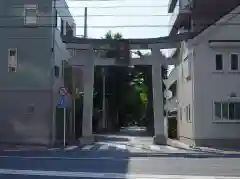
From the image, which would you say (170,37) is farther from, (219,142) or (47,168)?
(47,168)

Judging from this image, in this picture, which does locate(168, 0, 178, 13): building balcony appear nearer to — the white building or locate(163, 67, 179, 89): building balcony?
locate(163, 67, 179, 89): building balcony

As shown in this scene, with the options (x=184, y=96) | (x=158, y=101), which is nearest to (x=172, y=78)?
(x=184, y=96)

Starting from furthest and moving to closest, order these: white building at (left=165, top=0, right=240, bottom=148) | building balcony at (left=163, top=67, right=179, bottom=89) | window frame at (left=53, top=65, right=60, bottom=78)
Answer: building balcony at (left=163, top=67, right=179, bottom=89)
window frame at (left=53, top=65, right=60, bottom=78)
white building at (left=165, top=0, right=240, bottom=148)

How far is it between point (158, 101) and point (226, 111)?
17.0 feet

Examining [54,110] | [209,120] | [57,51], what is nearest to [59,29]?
[57,51]

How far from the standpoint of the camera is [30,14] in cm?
2741

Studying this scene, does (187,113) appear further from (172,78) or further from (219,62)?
(172,78)

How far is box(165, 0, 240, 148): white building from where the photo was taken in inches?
1020

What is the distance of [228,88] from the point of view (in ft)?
86.0

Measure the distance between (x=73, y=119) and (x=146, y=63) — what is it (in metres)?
8.60

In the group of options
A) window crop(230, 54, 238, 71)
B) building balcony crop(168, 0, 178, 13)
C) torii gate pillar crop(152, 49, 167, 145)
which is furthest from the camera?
building balcony crop(168, 0, 178, 13)

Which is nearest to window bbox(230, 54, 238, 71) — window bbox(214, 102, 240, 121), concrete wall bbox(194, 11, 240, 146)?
concrete wall bbox(194, 11, 240, 146)

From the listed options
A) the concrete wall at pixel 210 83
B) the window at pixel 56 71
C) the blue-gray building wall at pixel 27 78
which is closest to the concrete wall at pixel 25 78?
the blue-gray building wall at pixel 27 78

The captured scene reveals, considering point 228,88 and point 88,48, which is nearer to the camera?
point 228,88
